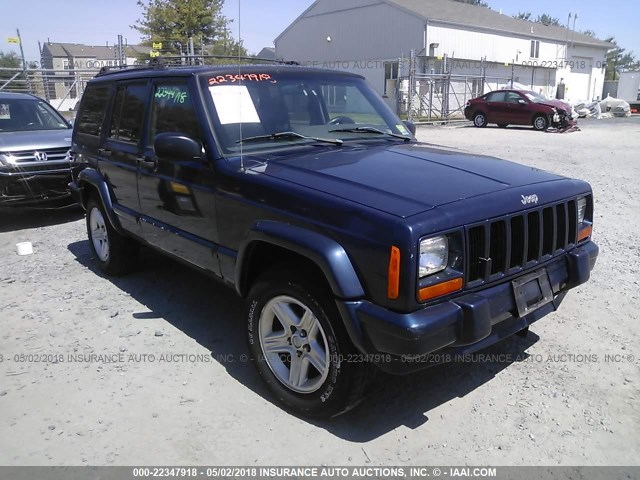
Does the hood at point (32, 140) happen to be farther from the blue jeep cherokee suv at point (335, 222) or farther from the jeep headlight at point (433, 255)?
the jeep headlight at point (433, 255)

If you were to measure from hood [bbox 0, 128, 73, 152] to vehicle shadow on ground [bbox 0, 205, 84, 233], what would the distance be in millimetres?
852

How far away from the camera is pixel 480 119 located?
23.7 metres

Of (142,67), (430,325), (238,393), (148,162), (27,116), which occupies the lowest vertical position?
(238,393)

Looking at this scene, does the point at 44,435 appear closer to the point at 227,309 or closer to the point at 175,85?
the point at 227,309

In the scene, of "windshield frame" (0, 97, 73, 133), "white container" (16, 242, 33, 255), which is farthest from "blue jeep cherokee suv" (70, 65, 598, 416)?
"windshield frame" (0, 97, 73, 133)

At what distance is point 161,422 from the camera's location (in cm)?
316

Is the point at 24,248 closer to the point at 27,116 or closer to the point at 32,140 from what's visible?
the point at 32,140

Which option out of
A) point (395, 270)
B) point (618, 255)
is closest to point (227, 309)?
point (395, 270)

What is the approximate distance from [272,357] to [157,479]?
94 centimetres

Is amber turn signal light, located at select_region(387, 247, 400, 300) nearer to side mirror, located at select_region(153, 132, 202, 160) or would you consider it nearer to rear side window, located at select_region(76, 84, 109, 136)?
side mirror, located at select_region(153, 132, 202, 160)

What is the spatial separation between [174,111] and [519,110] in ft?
67.2

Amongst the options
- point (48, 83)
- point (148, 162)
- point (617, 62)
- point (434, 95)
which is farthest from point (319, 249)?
point (617, 62)

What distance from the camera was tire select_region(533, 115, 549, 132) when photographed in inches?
833

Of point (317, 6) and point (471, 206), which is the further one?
point (317, 6)
